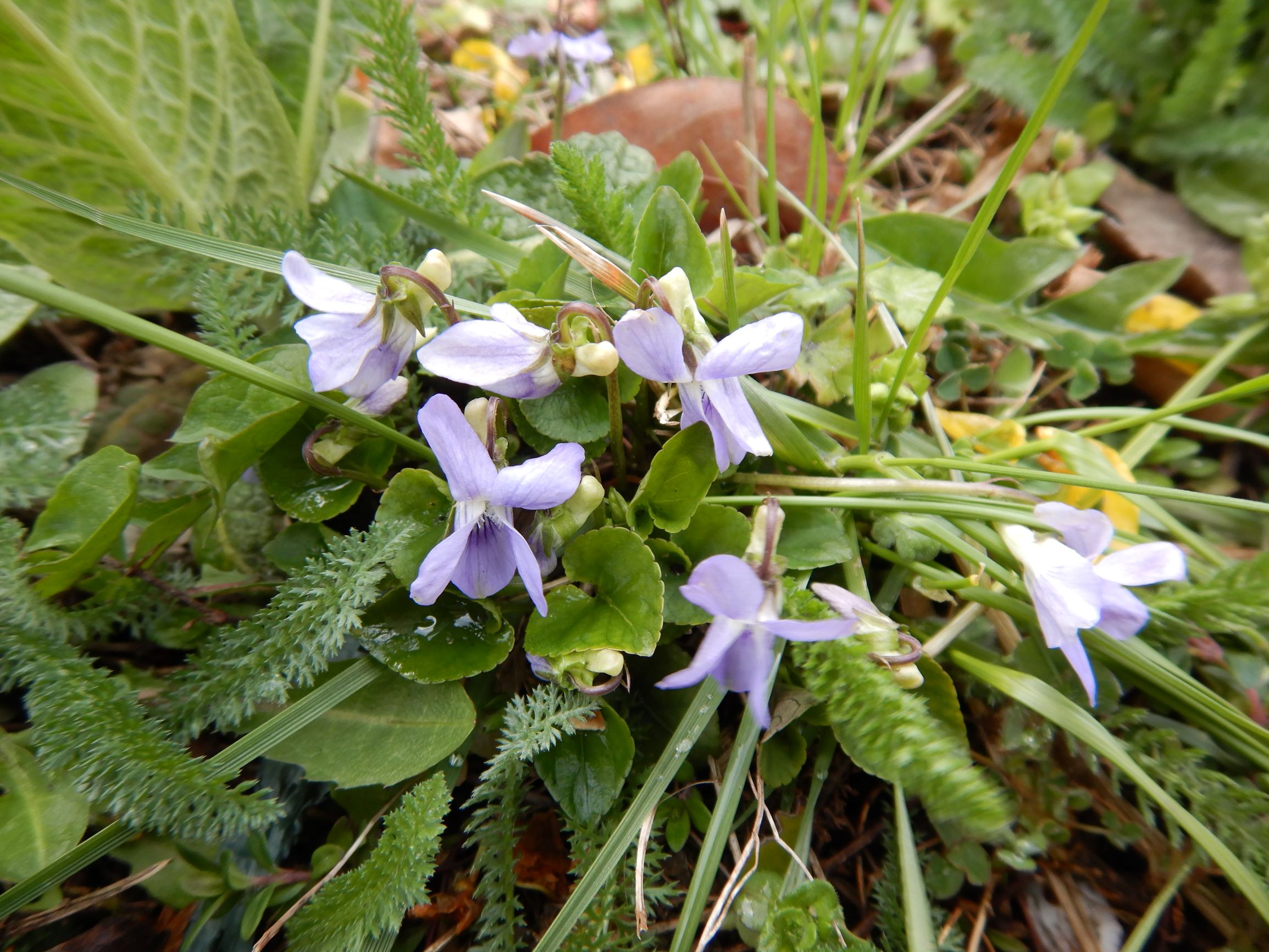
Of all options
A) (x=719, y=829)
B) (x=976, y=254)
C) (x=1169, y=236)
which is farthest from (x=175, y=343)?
(x=1169, y=236)

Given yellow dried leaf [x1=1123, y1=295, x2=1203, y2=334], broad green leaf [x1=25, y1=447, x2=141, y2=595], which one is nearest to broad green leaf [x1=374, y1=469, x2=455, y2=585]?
broad green leaf [x1=25, y1=447, x2=141, y2=595]

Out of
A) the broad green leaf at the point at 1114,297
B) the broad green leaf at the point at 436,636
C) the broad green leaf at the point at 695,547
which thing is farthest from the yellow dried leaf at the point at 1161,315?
the broad green leaf at the point at 436,636

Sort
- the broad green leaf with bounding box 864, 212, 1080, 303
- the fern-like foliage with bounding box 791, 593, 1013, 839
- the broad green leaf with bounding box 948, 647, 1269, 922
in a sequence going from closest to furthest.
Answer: the fern-like foliage with bounding box 791, 593, 1013, 839
the broad green leaf with bounding box 948, 647, 1269, 922
the broad green leaf with bounding box 864, 212, 1080, 303

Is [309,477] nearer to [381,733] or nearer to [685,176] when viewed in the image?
[381,733]

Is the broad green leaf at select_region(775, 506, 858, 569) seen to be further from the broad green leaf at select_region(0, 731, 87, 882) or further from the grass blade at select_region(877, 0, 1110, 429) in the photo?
the broad green leaf at select_region(0, 731, 87, 882)

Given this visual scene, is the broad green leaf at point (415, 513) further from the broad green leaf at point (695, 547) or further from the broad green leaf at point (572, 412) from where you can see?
the broad green leaf at point (695, 547)
